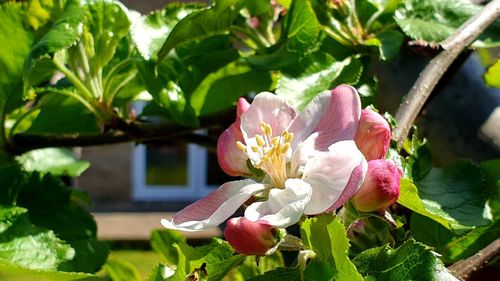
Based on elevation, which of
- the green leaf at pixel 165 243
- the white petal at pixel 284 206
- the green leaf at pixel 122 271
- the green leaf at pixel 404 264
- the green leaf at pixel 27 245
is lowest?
the green leaf at pixel 122 271

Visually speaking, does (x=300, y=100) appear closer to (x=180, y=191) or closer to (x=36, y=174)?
(x=36, y=174)

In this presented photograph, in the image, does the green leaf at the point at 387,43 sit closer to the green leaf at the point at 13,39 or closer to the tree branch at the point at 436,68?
the tree branch at the point at 436,68

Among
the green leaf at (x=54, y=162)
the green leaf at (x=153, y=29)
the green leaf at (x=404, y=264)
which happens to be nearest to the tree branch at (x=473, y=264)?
the green leaf at (x=404, y=264)

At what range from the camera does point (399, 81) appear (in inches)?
39.2

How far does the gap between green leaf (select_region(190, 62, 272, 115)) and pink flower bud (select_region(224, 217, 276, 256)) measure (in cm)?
39

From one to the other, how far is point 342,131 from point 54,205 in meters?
0.41

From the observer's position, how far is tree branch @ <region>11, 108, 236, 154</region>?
0.98 metres

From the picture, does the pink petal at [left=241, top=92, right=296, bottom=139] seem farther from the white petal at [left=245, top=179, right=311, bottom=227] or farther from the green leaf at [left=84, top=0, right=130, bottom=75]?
the green leaf at [left=84, top=0, right=130, bottom=75]

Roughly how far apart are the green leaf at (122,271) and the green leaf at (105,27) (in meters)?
0.19

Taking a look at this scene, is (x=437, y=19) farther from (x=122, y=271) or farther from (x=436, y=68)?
(x=122, y=271)

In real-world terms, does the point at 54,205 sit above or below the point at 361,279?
below

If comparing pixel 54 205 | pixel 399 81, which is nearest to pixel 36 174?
pixel 54 205

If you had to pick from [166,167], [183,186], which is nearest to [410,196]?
[183,186]

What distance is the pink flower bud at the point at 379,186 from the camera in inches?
21.8
